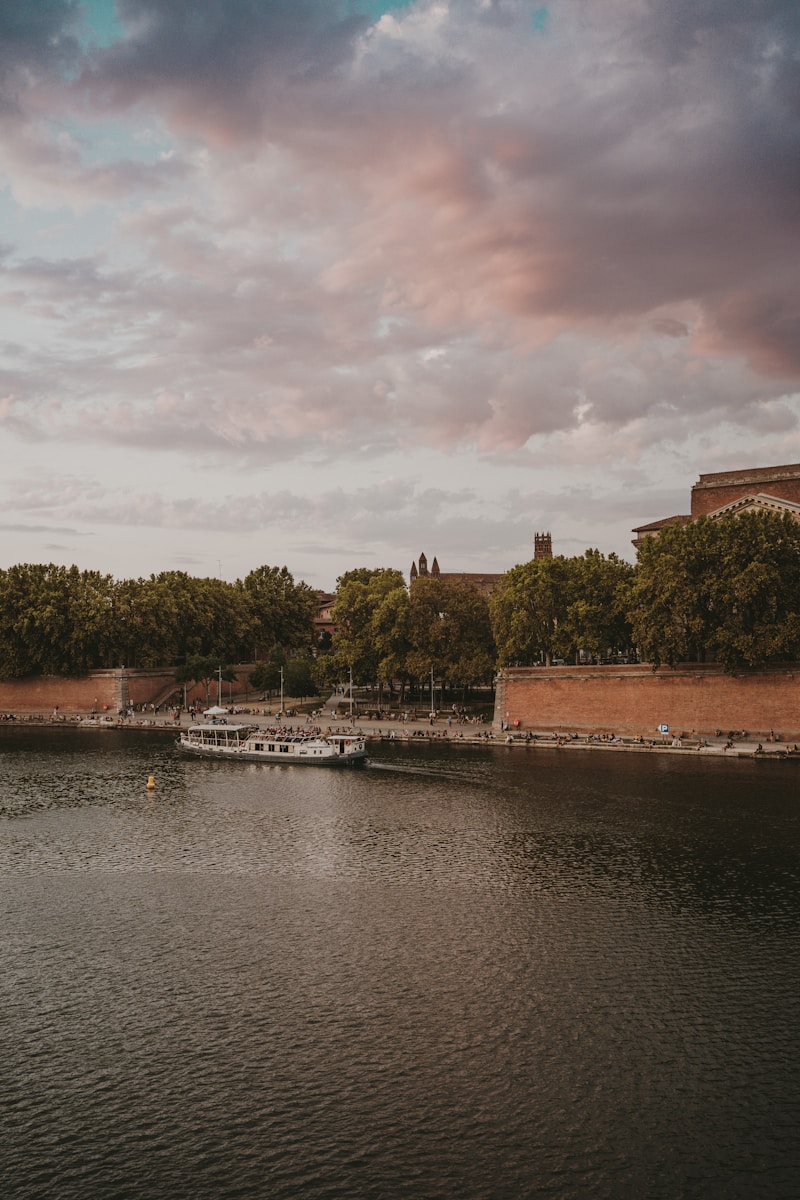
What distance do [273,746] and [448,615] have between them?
92.4 feet

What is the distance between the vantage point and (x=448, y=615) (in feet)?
302

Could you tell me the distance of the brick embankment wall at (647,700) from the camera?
68812mm

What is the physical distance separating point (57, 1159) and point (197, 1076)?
3793 millimetres

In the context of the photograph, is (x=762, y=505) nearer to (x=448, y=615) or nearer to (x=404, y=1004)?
(x=448, y=615)

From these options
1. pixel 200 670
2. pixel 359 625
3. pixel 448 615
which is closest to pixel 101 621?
pixel 200 670

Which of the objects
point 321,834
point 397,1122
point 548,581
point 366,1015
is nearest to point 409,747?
point 548,581

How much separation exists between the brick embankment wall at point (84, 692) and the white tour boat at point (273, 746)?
31.8 metres

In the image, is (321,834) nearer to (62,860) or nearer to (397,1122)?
(62,860)

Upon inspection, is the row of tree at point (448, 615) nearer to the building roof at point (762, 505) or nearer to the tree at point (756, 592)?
the tree at point (756, 592)

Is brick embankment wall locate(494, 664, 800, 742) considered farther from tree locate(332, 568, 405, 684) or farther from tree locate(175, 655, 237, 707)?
tree locate(175, 655, 237, 707)

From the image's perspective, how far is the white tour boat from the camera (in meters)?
66.3

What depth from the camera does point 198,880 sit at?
36719mm

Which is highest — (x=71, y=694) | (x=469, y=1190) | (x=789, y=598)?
(x=789, y=598)

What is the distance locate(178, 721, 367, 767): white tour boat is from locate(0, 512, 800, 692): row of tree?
68.7 feet
